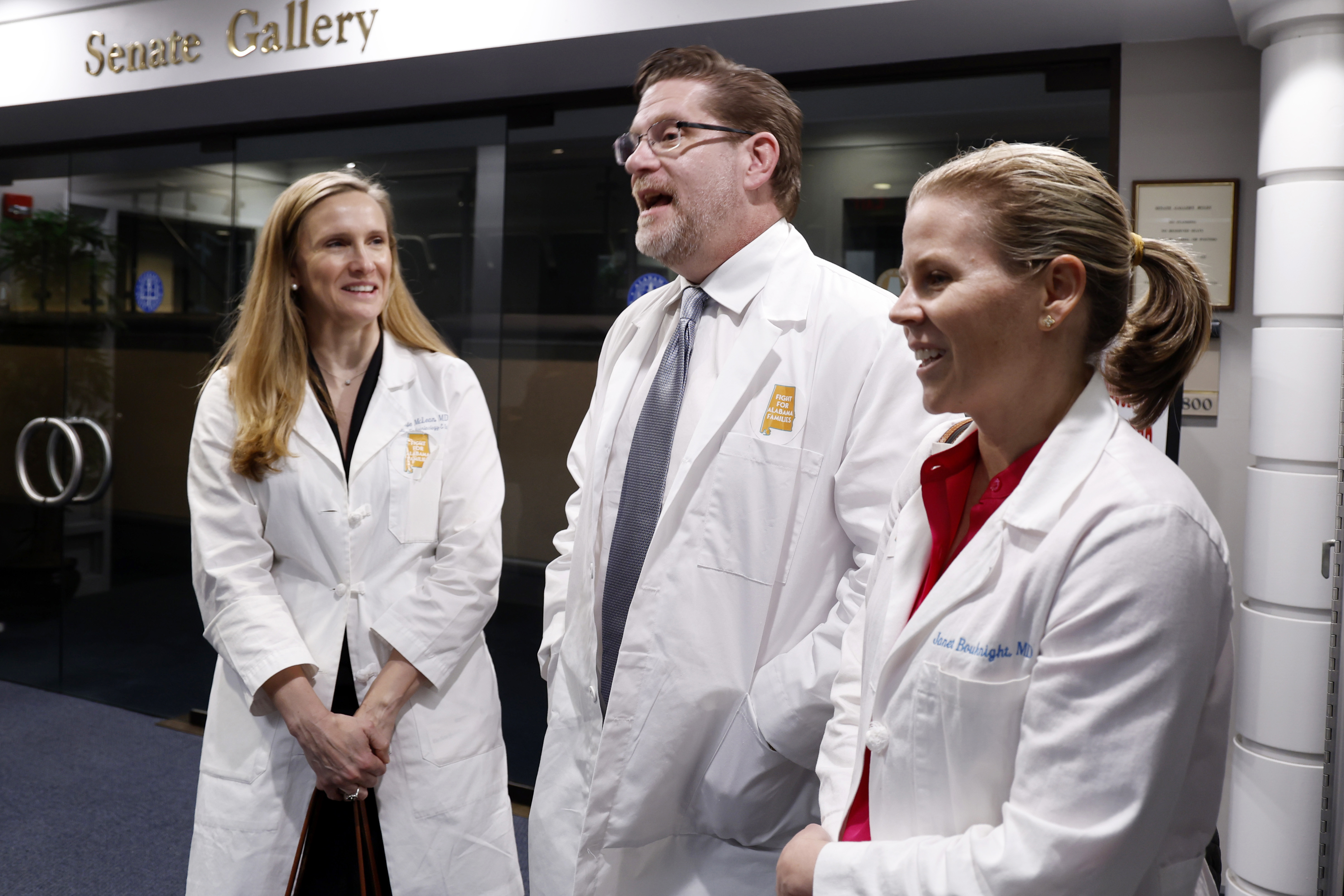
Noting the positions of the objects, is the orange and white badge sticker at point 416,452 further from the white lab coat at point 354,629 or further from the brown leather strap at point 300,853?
the brown leather strap at point 300,853

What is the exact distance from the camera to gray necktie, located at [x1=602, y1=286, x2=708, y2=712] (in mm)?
1751

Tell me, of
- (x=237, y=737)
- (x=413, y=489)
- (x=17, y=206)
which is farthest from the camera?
(x=17, y=206)

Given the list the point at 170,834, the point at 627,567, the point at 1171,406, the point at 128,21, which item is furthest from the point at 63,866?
the point at 1171,406

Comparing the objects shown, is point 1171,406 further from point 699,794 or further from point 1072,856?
point 1072,856

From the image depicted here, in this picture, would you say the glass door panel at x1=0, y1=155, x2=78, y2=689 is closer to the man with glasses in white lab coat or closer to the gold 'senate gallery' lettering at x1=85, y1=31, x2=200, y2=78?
the gold 'senate gallery' lettering at x1=85, y1=31, x2=200, y2=78

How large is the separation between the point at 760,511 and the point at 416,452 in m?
0.82

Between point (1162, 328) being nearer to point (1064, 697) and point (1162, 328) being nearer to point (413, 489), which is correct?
point (1064, 697)

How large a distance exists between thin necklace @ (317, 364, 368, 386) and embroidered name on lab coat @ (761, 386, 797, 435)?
965 mm

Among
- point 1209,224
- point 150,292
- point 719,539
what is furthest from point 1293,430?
point 150,292

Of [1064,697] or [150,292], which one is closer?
[1064,697]

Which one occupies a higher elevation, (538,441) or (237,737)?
(538,441)

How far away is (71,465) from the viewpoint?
495cm

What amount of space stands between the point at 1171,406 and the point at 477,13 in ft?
7.65

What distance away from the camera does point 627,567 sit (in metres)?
1.76
